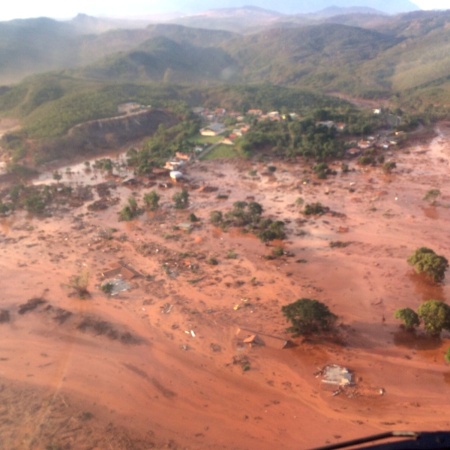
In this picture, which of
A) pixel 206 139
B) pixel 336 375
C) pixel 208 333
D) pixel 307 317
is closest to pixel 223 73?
pixel 206 139

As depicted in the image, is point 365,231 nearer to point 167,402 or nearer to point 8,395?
point 167,402

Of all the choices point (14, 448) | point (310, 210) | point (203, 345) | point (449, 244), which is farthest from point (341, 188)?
point (14, 448)

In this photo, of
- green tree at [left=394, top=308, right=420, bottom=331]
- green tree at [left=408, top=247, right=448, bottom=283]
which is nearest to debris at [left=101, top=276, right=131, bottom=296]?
green tree at [left=394, top=308, right=420, bottom=331]

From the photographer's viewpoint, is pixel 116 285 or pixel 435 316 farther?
pixel 116 285

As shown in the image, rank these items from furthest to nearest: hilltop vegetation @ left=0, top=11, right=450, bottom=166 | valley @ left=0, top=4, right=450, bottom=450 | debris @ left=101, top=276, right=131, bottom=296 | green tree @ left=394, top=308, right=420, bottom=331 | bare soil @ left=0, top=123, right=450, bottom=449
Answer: hilltop vegetation @ left=0, top=11, right=450, bottom=166
debris @ left=101, top=276, right=131, bottom=296
green tree @ left=394, top=308, right=420, bottom=331
valley @ left=0, top=4, right=450, bottom=450
bare soil @ left=0, top=123, right=450, bottom=449

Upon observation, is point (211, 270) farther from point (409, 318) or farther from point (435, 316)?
point (435, 316)

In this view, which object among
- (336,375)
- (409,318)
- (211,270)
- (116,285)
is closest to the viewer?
(336,375)

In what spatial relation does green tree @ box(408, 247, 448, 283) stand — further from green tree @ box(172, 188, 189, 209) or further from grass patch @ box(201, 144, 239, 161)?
grass patch @ box(201, 144, 239, 161)
